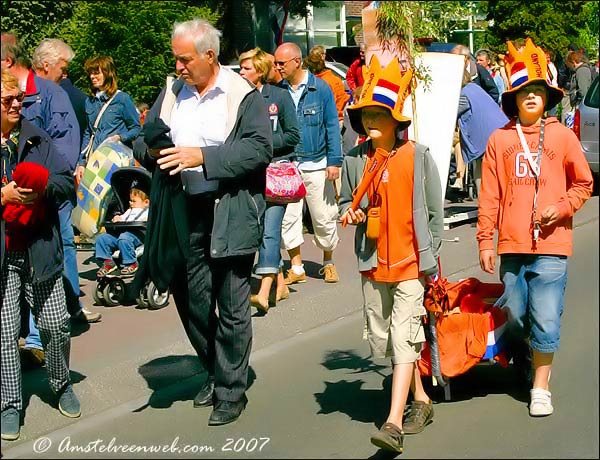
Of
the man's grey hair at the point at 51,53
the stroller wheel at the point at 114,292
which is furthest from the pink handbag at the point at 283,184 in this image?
the man's grey hair at the point at 51,53

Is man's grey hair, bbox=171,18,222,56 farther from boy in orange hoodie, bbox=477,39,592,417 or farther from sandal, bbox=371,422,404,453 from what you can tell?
sandal, bbox=371,422,404,453

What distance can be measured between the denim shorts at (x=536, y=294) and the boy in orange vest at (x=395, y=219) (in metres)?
0.57

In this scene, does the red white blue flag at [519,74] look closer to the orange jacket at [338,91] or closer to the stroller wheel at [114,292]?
the stroller wheel at [114,292]

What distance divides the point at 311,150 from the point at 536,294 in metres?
4.03

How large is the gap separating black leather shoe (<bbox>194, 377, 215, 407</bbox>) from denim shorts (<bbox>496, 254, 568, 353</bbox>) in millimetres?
1864

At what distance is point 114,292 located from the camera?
30.5ft

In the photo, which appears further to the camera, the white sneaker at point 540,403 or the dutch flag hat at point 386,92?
the white sneaker at point 540,403

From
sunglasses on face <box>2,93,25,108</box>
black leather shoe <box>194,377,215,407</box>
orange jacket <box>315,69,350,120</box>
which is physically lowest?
black leather shoe <box>194,377,215,407</box>

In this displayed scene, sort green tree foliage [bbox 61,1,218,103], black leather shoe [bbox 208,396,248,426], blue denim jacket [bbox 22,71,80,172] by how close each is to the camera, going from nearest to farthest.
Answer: black leather shoe [bbox 208,396,248,426]
blue denim jacket [bbox 22,71,80,172]
green tree foliage [bbox 61,1,218,103]

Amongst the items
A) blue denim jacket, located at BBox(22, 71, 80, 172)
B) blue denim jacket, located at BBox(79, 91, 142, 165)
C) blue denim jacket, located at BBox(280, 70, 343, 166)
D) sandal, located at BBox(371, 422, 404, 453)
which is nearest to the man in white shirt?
sandal, located at BBox(371, 422, 404, 453)

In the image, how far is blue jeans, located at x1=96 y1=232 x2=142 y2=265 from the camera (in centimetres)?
930

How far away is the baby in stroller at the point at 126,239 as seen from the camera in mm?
9297

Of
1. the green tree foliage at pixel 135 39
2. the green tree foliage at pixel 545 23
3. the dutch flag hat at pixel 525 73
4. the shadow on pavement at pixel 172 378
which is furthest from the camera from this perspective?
the green tree foliage at pixel 545 23

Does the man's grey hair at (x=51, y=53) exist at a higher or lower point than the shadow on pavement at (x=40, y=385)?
higher
